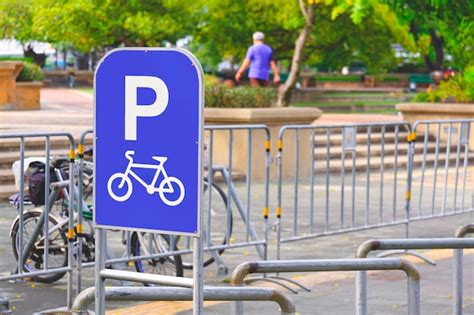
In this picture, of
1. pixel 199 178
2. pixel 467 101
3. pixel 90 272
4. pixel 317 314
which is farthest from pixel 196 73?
pixel 467 101

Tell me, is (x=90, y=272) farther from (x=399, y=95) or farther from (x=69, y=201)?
(x=399, y=95)

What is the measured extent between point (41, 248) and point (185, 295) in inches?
192

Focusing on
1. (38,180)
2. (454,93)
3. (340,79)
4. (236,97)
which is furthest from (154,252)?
(340,79)

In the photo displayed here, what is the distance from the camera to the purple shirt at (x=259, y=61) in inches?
881

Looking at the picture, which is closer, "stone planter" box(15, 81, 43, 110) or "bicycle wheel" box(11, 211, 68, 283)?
"bicycle wheel" box(11, 211, 68, 283)

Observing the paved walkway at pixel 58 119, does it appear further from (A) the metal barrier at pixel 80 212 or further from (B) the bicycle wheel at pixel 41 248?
(A) the metal barrier at pixel 80 212

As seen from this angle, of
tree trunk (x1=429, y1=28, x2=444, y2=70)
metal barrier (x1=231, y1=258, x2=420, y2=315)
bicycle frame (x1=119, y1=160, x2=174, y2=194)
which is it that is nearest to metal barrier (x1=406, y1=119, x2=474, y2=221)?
metal barrier (x1=231, y1=258, x2=420, y2=315)

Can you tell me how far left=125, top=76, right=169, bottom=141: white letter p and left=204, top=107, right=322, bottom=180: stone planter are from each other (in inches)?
506

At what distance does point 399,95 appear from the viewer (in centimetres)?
4309

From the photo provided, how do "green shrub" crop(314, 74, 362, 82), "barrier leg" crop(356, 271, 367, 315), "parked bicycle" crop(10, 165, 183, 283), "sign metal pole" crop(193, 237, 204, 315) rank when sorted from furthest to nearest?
"green shrub" crop(314, 74, 362, 82), "parked bicycle" crop(10, 165, 183, 283), "barrier leg" crop(356, 271, 367, 315), "sign metal pole" crop(193, 237, 204, 315)

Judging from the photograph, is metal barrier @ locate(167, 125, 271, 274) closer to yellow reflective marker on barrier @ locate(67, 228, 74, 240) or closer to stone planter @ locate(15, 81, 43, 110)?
yellow reflective marker on barrier @ locate(67, 228, 74, 240)

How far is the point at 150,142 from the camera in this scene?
5.55m

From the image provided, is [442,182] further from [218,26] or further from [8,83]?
[218,26]

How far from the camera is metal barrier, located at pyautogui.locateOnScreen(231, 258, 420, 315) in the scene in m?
6.23
